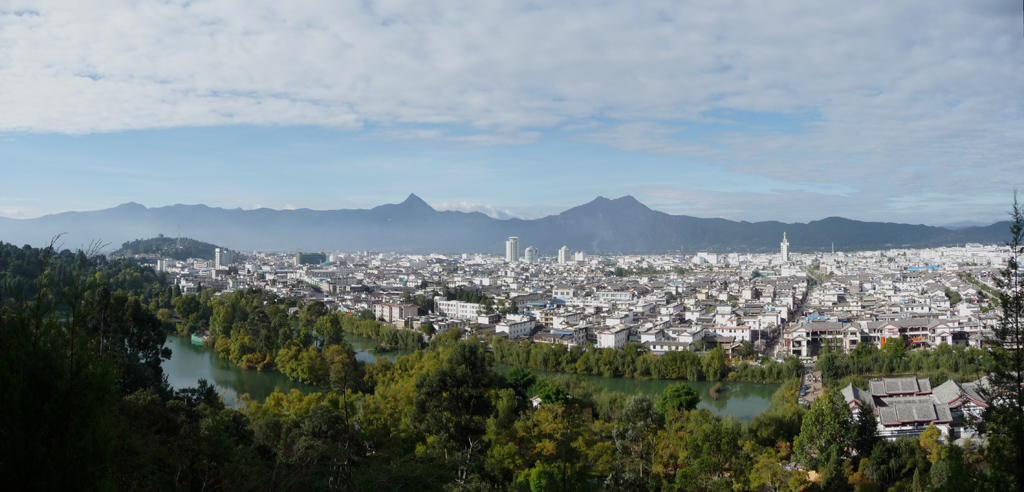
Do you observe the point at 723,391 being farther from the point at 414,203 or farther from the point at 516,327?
the point at 414,203

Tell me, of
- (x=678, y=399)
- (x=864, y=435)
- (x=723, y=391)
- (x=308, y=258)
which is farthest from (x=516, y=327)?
(x=308, y=258)

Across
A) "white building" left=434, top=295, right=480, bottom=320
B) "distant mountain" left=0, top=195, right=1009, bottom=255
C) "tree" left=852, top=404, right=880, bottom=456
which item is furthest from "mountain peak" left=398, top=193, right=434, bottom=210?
"tree" left=852, top=404, right=880, bottom=456

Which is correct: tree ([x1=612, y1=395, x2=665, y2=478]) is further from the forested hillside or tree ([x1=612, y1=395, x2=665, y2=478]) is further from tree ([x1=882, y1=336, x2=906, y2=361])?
tree ([x1=882, y1=336, x2=906, y2=361])

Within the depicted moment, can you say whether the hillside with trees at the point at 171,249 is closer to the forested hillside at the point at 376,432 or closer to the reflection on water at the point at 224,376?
the reflection on water at the point at 224,376

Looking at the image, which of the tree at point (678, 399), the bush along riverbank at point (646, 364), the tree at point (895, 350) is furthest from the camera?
the bush along riverbank at point (646, 364)

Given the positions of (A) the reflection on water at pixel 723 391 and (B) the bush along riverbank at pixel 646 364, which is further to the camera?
(B) the bush along riverbank at pixel 646 364

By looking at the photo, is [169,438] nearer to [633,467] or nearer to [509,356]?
[633,467]

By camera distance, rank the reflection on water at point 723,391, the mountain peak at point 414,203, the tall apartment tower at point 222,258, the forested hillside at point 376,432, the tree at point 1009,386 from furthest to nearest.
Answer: the mountain peak at point 414,203 < the tall apartment tower at point 222,258 < the reflection on water at point 723,391 < the tree at point 1009,386 < the forested hillside at point 376,432

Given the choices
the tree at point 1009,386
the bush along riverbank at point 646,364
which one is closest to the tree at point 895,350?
the bush along riverbank at point 646,364
